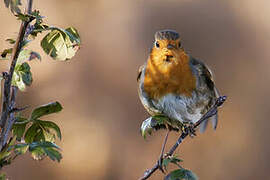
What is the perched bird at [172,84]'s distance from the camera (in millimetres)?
1616

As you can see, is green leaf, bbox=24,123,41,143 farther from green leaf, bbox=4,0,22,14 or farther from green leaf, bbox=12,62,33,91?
→ green leaf, bbox=4,0,22,14

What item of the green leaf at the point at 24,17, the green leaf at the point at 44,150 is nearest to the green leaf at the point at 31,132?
the green leaf at the point at 44,150

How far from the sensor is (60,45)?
96 cm

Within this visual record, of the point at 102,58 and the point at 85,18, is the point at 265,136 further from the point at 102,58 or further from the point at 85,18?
the point at 85,18

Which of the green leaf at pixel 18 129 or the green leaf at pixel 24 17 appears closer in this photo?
the green leaf at pixel 24 17

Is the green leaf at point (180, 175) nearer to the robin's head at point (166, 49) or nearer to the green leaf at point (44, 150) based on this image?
the green leaf at point (44, 150)

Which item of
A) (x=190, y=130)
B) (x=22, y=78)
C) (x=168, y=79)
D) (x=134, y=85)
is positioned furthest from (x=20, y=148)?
(x=134, y=85)

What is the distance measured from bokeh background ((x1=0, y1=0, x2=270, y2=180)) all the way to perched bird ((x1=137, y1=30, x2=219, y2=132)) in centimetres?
153

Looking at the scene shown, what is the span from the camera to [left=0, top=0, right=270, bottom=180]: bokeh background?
3350 mm

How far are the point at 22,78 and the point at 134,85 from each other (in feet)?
8.18

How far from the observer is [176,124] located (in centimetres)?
152

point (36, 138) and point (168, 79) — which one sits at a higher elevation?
point (168, 79)

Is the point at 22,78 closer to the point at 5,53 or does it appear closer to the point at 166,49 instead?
the point at 5,53

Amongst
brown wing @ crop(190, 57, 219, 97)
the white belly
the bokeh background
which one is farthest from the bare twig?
the bokeh background
